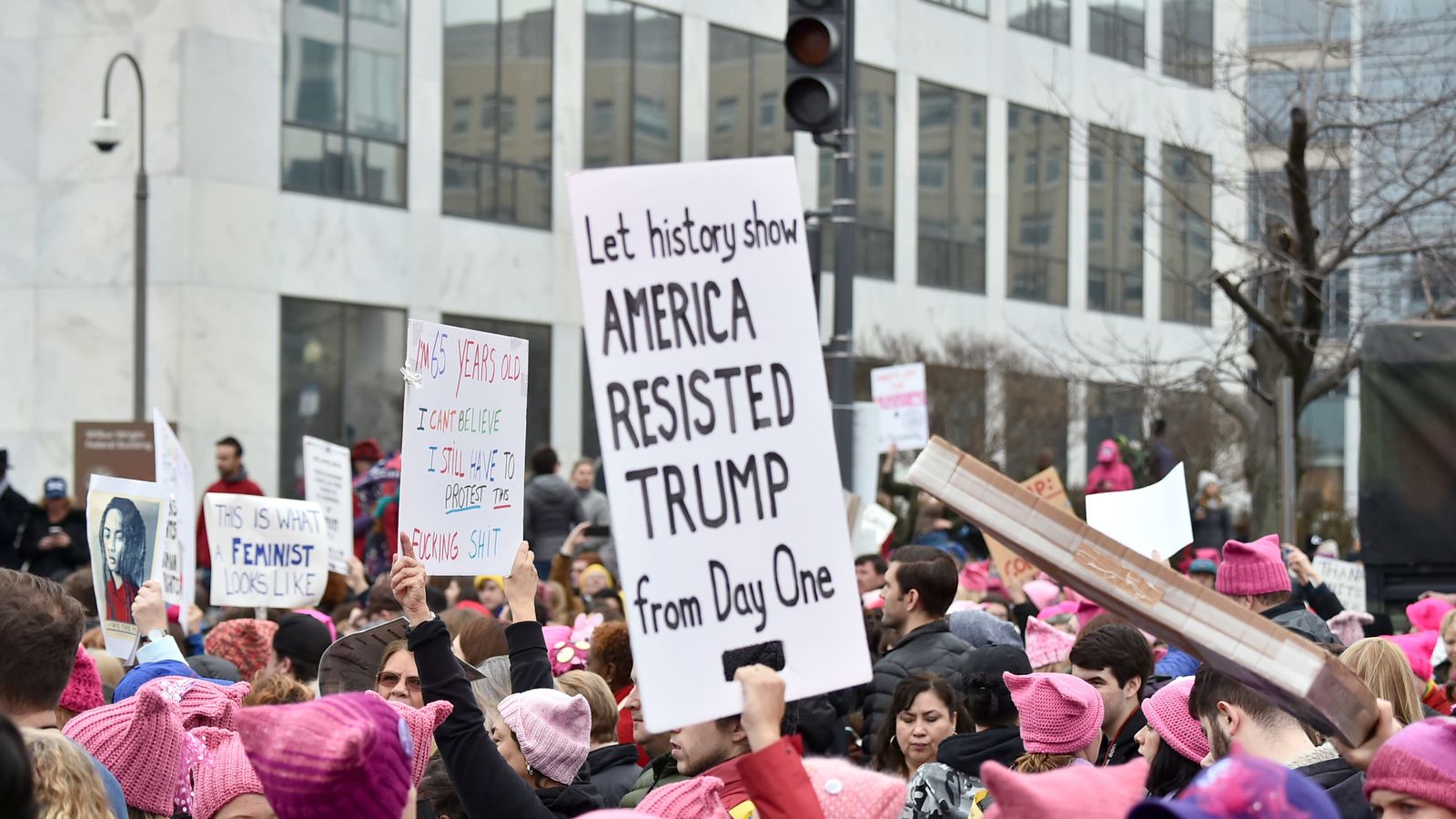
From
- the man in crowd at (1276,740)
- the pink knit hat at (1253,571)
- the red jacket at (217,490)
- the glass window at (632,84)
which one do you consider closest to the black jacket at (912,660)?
the pink knit hat at (1253,571)

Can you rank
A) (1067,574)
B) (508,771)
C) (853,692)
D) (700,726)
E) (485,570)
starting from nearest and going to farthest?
1. (1067,574)
2. (700,726)
3. (508,771)
4. (485,570)
5. (853,692)

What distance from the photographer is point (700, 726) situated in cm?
420

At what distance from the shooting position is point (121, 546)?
310 inches

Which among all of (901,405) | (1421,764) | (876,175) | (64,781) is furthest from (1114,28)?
(64,781)

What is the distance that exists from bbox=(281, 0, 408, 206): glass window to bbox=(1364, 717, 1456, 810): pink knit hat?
74.6ft

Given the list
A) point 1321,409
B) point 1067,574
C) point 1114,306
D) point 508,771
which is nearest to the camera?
point 1067,574

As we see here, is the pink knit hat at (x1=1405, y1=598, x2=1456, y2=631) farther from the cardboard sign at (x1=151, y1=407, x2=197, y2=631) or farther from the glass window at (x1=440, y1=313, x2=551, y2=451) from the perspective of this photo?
the glass window at (x1=440, y1=313, x2=551, y2=451)

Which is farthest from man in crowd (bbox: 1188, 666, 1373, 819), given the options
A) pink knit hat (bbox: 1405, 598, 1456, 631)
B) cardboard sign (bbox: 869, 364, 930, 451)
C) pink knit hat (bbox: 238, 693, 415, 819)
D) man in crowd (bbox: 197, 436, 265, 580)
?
cardboard sign (bbox: 869, 364, 930, 451)

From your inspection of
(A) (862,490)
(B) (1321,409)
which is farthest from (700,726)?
(B) (1321,409)

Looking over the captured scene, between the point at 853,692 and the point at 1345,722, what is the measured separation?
5445 millimetres

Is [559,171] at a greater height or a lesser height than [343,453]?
greater

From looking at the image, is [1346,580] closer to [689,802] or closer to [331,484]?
[331,484]

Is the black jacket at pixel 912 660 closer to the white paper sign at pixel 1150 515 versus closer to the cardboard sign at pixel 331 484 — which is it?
the white paper sign at pixel 1150 515

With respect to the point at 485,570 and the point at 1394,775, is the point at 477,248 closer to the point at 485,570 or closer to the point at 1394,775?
the point at 485,570
